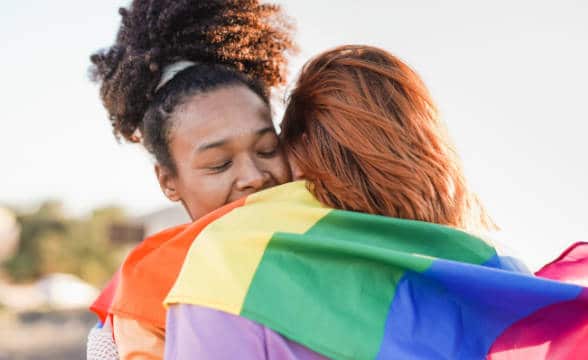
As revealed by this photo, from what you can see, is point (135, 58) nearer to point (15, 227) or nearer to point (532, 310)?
point (532, 310)

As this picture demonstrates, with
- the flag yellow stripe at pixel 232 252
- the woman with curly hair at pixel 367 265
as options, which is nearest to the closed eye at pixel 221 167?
the woman with curly hair at pixel 367 265

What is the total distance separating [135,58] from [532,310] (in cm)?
151

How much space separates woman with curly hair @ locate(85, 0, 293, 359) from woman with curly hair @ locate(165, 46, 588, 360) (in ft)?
1.41

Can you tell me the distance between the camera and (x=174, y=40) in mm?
2551

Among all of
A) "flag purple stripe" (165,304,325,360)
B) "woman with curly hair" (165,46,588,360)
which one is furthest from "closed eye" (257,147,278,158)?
"flag purple stripe" (165,304,325,360)

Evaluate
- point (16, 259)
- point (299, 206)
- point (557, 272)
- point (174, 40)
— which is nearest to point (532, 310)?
point (557, 272)

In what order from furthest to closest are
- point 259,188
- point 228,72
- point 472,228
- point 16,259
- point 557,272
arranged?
point 16,259, point 228,72, point 259,188, point 557,272, point 472,228

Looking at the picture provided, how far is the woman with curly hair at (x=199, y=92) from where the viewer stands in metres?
2.31

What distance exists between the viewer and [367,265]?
5.33ft

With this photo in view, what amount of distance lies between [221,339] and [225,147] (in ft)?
2.96

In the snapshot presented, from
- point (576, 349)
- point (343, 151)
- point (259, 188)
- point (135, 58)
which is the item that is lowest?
point (576, 349)

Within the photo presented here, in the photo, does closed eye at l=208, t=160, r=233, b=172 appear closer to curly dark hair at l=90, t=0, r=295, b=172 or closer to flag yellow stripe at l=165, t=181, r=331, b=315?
curly dark hair at l=90, t=0, r=295, b=172

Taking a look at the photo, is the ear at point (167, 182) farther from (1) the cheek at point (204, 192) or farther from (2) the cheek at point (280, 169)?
(2) the cheek at point (280, 169)

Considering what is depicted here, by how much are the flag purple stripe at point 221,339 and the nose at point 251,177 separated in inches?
30.1
